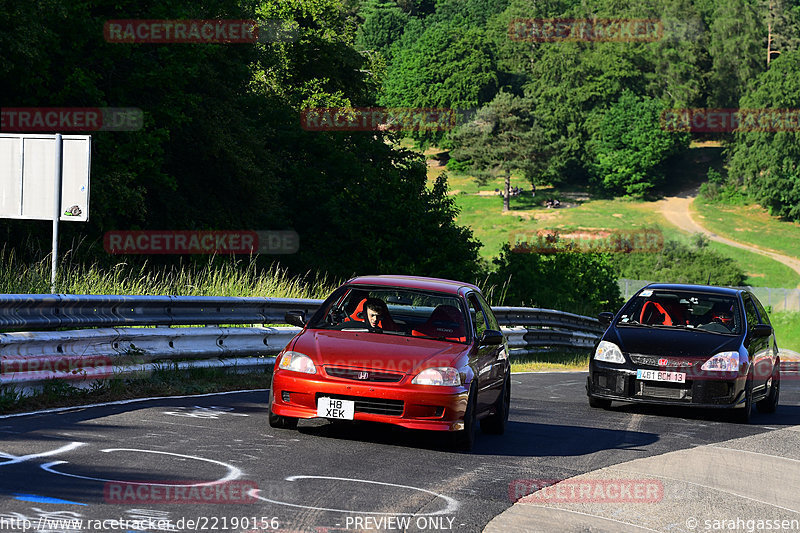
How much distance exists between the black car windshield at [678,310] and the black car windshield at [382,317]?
4.52m

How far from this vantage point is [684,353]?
13.2m

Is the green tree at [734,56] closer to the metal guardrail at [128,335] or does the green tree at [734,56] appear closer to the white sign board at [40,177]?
the metal guardrail at [128,335]

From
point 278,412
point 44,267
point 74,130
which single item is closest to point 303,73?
point 74,130

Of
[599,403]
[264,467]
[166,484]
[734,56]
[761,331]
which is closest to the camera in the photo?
[166,484]

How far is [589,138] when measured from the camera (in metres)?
140

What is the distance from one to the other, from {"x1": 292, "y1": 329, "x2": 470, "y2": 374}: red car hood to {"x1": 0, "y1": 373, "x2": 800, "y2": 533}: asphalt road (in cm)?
69

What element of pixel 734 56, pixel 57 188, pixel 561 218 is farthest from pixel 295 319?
pixel 734 56

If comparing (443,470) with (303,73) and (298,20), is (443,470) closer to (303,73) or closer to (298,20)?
(303,73)

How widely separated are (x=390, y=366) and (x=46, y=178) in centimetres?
663

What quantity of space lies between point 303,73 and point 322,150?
36.1 feet

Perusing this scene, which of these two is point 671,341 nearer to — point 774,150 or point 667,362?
point 667,362

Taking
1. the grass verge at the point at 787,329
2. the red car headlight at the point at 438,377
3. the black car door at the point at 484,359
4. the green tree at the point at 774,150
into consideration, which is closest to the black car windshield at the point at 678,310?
the black car door at the point at 484,359

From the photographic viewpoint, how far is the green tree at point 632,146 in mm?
132125

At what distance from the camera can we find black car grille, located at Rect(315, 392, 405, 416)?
9211 millimetres
